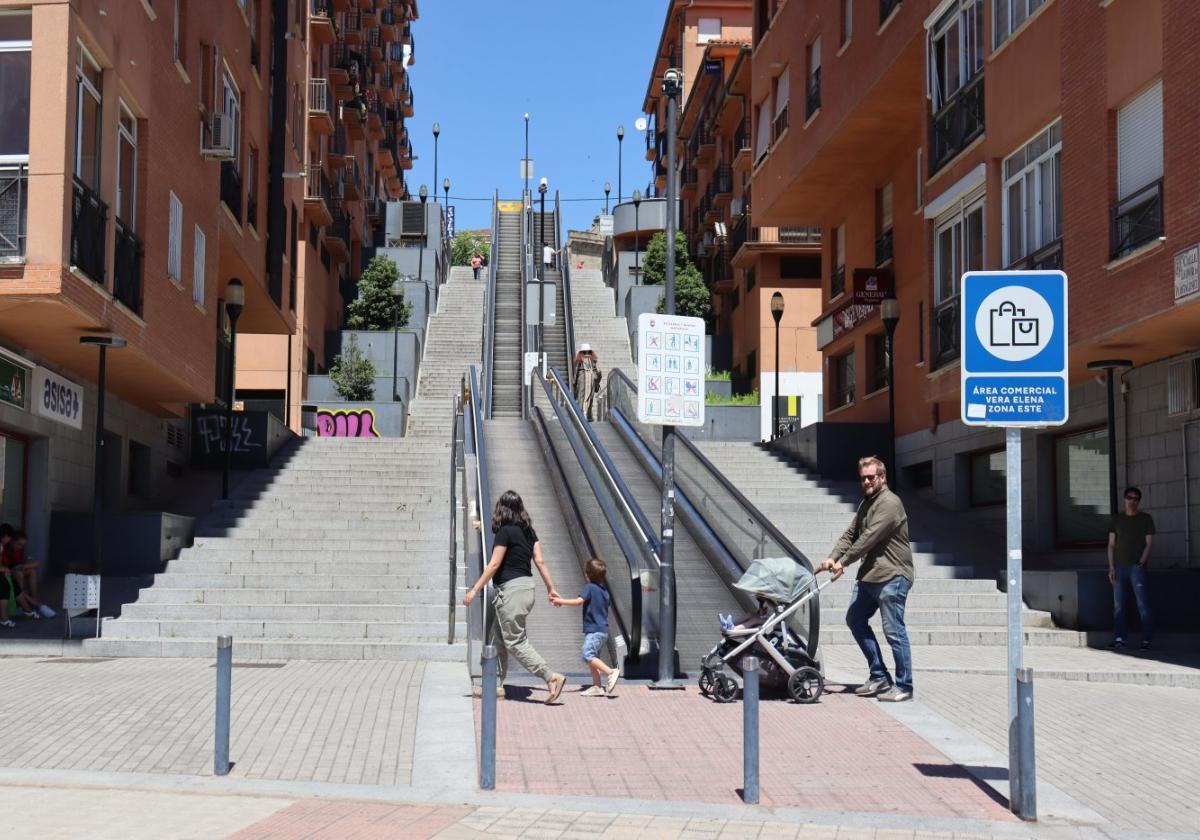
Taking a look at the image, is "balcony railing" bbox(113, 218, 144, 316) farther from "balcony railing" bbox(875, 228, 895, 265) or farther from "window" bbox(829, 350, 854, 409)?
"window" bbox(829, 350, 854, 409)

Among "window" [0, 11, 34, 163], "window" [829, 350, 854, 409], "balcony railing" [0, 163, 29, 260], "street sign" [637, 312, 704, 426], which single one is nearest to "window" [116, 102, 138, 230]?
"window" [0, 11, 34, 163]

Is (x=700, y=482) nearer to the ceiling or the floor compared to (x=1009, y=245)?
nearer to the floor

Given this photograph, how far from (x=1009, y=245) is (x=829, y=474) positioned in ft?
24.7

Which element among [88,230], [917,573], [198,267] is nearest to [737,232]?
[198,267]

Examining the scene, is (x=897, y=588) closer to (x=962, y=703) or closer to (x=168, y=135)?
(x=962, y=703)

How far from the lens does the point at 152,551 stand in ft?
58.7

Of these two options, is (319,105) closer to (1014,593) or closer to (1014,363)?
(1014,363)

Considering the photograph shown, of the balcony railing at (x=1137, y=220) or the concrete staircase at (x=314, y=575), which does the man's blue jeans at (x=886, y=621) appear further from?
the balcony railing at (x=1137, y=220)

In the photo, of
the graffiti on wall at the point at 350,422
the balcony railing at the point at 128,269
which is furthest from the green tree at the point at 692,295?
the balcony railing at the point at 128,269

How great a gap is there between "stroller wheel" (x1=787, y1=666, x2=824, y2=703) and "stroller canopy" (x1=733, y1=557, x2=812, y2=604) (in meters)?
0.65

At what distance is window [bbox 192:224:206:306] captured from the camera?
21312 mm

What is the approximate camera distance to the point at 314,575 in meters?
17.5

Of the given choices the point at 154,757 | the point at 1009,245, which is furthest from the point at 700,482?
the point at 154,757

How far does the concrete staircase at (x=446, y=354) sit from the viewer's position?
3934 centimetres
